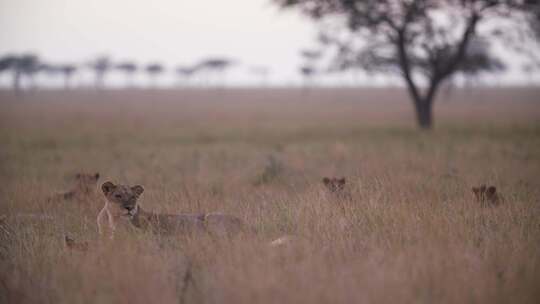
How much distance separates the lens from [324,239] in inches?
242

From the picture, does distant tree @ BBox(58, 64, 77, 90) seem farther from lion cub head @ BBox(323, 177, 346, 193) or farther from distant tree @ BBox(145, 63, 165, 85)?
lion cub head @ BBox(323, 177, 346, 193)

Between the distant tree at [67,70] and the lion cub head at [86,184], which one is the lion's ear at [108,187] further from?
the distant tree at [67,70]

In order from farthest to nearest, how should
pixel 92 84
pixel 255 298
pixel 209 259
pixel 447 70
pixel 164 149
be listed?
pixel 92 84 → pixel 447 70 → pixel 164 149 → pixel 209 259 → pixel 255 298

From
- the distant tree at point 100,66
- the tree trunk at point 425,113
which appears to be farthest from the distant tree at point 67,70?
the tree trunk at point 425,113

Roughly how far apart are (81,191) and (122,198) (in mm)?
2933

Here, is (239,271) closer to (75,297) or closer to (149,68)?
(75,297)

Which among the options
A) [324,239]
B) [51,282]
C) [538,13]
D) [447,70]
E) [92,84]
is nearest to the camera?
[51,282]

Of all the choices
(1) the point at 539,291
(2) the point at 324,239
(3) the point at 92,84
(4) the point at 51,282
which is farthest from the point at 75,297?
(3) the point at 92,84

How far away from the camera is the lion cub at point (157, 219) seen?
667 centimetres

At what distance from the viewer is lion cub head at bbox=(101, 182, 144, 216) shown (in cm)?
676

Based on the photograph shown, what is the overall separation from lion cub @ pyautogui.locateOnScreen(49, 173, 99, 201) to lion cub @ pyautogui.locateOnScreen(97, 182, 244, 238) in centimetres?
241

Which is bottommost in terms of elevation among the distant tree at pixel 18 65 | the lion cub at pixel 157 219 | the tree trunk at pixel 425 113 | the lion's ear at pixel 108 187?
the lion cub at pixel 157 219

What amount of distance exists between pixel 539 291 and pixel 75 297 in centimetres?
372

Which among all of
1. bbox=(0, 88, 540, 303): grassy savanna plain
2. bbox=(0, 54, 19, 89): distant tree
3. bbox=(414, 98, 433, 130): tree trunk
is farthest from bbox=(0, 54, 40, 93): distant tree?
bbox=(0, 88, 540, 303): grassy savanna plain
